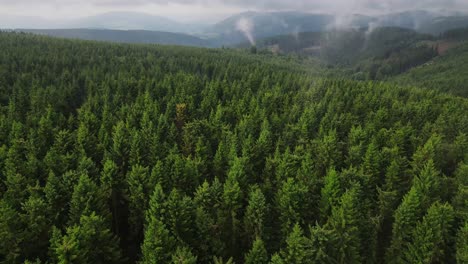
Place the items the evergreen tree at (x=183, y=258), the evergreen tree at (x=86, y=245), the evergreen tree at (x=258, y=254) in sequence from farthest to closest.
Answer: the evergreen tree at (x=258, y=254) → the evergreen tree at (x=86, y=245) → the evergreen tree at (x=183, y=258)

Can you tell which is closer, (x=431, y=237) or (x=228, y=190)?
(x=431, y=237)

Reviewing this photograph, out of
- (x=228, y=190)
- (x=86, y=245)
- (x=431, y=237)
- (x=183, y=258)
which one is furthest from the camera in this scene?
(x=228, y=190)

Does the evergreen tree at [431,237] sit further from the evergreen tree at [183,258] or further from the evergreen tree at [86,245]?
the evergreen tree at [86,245]

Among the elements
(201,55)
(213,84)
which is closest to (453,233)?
(213,84)

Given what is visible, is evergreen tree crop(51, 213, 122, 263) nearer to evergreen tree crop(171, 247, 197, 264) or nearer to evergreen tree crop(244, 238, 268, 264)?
evergreen tree crop(171, 247, 197, 264)

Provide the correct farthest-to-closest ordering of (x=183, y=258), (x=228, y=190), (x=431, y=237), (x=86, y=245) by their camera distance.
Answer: (x=228, y=190)
(x=431, y=237)
(x=86, y=245)
(x=183, y=258)

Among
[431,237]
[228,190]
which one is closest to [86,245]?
[228,190]

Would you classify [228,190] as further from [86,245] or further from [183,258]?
[86,245]

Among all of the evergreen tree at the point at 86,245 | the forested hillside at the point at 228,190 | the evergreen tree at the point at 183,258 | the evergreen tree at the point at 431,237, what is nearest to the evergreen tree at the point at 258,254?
the forested hillside at the point at 228,190

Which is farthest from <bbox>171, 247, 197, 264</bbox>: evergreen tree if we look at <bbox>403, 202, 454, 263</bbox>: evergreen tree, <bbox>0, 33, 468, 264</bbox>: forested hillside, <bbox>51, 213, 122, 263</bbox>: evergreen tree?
<bbox>403, 202, 454, 263</bbox>: evergreen tree

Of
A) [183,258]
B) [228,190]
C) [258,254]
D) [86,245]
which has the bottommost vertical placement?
[258,254]

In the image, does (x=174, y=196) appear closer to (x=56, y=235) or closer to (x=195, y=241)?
(x=195, y=241)
